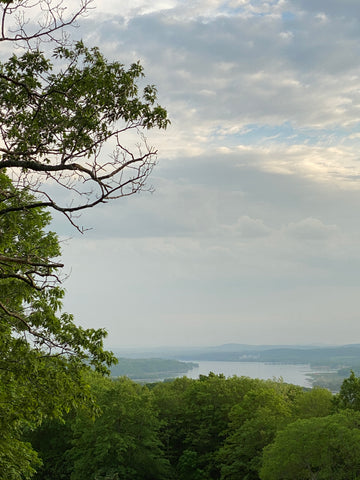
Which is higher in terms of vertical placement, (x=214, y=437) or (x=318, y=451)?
(x=318, y=451)

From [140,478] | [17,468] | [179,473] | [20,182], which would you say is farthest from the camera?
[179,473]

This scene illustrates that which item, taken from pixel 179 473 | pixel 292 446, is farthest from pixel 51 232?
pixel 179 473

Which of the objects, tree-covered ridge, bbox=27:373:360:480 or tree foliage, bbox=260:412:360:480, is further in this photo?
tree-covered ridge, bbox=27:373:360:480

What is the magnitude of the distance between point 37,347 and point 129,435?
2861 centimetres

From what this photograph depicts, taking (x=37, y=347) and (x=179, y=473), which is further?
(x=179, y=473)

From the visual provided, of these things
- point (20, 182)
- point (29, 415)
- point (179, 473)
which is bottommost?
point (179, 473)

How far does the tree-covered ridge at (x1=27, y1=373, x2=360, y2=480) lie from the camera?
24953mm

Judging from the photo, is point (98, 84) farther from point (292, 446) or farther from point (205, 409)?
point (205, 409)

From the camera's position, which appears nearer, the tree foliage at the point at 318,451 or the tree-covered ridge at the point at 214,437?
the tree foliage at the point at 318,451

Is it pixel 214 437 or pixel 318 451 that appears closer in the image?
pixel 318 451

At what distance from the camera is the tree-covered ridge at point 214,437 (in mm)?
24953

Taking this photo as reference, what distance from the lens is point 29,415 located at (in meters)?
11.8

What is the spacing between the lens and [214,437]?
143ft

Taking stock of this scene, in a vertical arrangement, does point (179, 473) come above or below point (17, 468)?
below
